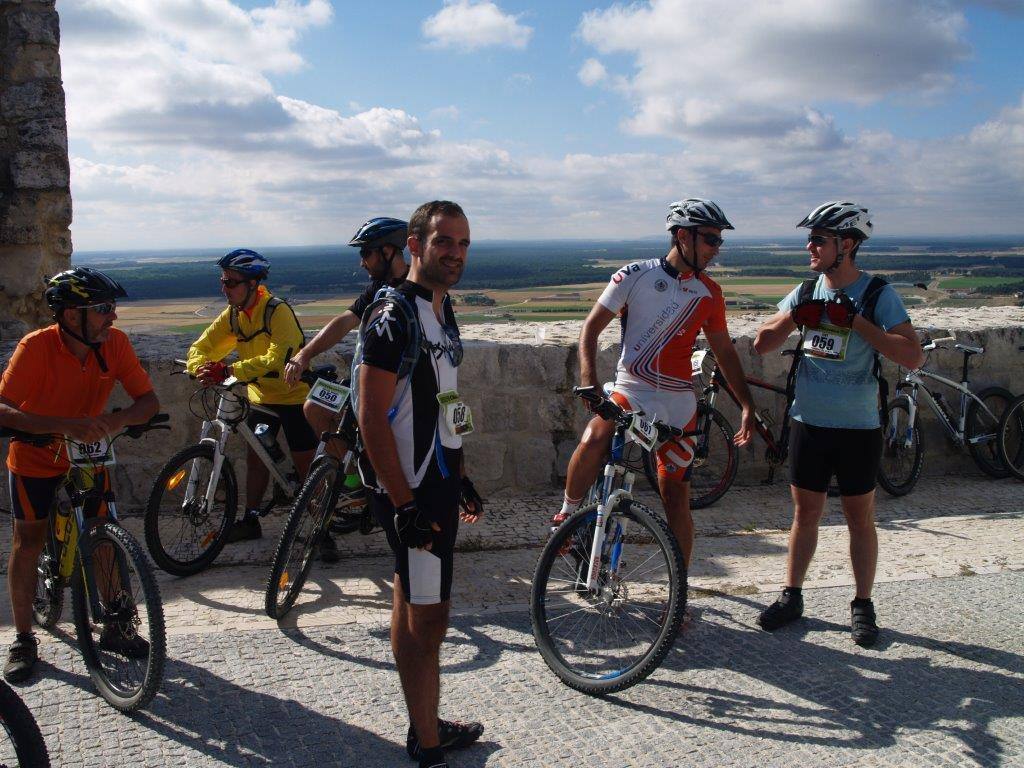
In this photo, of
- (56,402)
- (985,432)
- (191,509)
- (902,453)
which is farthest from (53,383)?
(985,432)

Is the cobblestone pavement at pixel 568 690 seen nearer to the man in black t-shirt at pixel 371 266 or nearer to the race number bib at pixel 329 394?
the man in black t-shirt at pixel 371 266

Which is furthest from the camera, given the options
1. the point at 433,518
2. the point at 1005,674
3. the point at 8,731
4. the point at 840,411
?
the point at 840,411

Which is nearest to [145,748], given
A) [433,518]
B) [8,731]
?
[8,731]

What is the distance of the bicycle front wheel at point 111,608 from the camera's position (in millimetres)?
3443

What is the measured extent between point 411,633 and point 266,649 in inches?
49.1

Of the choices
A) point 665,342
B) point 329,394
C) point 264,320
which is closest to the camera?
point 665,342

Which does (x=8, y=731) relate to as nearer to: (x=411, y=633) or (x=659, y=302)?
(x=411, y=633)

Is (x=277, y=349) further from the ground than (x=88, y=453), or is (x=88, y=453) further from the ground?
(x=277, y=349)

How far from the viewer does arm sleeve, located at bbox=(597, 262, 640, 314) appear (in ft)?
14.3

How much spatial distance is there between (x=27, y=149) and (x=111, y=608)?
4670 mm

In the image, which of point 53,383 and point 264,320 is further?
point 264,320

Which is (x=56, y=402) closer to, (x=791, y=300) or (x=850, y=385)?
(x=791, y=300)

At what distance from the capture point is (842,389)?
411cm

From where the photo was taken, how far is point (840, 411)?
412 cm
